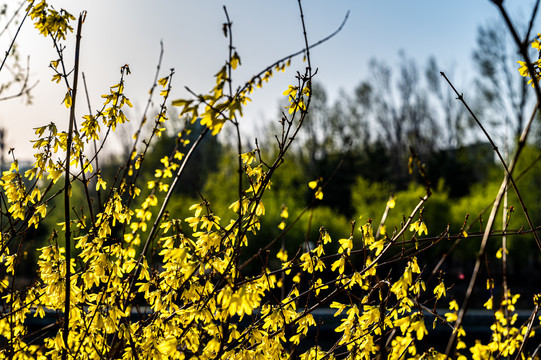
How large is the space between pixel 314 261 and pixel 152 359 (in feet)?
3.01

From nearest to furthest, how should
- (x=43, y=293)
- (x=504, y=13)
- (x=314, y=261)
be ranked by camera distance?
(x=504, y=13) → (x=314, y=261) → (x=43, y=293)

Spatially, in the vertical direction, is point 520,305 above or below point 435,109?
below

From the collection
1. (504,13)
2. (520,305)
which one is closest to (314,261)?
(504,13)

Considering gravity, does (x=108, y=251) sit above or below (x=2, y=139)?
below

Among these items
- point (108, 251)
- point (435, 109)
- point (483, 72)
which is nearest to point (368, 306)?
point (108, 251)

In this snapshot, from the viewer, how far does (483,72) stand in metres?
21.0

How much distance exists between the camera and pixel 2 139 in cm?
861

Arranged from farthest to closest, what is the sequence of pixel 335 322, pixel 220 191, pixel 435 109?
pixel 435 109 → pixel 220 191 → pixel 335 322

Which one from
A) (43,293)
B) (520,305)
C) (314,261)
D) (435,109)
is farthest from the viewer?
(435,109)

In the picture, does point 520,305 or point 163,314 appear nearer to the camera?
point 163,314

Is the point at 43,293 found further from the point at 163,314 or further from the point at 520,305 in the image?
the point at 520,305

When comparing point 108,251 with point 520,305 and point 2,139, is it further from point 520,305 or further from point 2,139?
point 520,305

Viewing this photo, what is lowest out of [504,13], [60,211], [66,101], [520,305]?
[520,305]

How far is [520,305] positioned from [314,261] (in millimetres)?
12081
